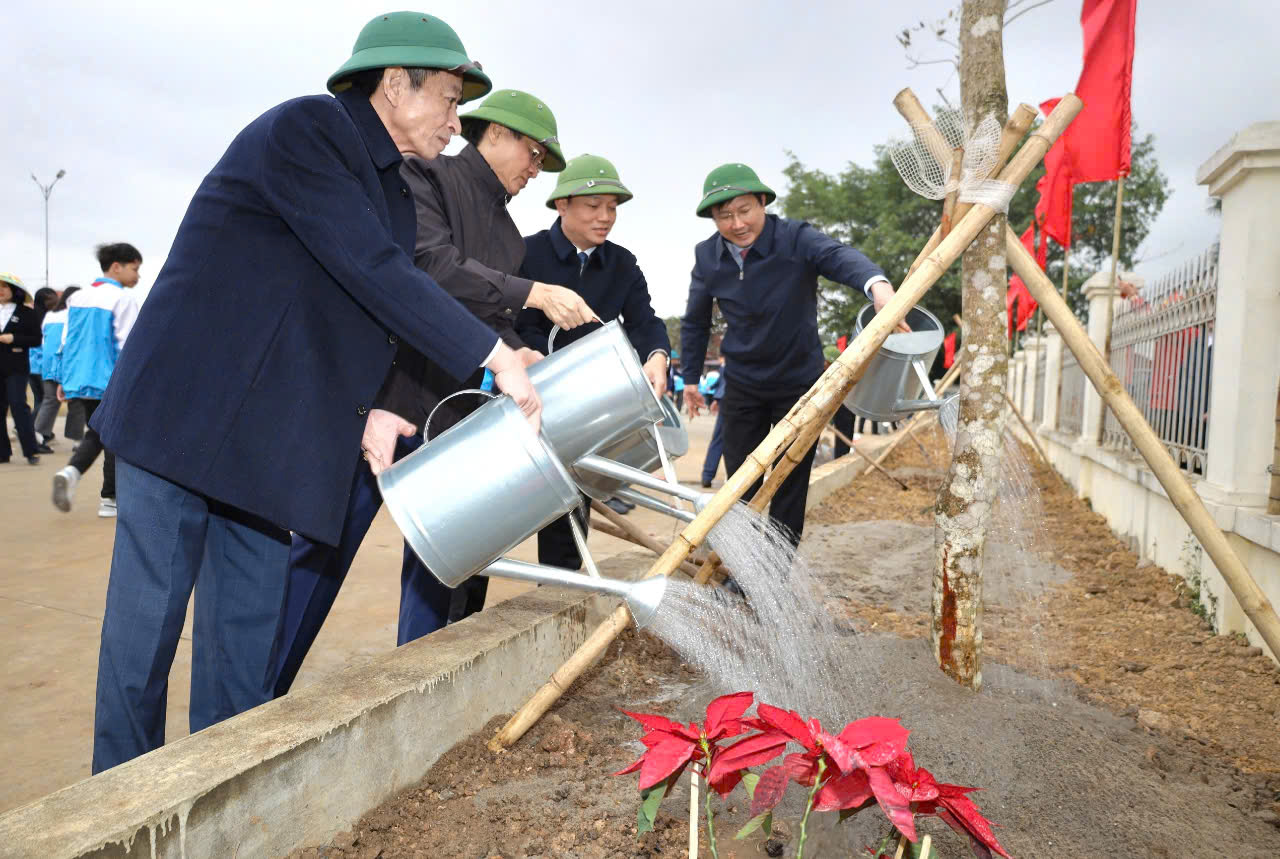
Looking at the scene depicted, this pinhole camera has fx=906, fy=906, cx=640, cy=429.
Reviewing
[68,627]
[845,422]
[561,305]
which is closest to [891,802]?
[561,305]

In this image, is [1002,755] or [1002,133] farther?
[1002,133]

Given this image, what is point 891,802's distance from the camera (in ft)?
3.32

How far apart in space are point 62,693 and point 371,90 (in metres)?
1.97

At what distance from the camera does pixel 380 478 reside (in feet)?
6.17

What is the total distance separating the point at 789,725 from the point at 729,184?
2.58 metres

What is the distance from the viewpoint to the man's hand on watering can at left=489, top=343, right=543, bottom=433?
1828 mm

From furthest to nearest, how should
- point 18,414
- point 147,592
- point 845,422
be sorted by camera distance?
point 845,422
point 18,414
point 147,592

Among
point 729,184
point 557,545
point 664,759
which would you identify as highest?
point 729,184

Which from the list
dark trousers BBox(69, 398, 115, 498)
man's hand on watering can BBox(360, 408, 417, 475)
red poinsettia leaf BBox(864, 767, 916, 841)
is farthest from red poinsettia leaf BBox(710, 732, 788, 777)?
dark trousers BBox(69, 398, 115, 498)

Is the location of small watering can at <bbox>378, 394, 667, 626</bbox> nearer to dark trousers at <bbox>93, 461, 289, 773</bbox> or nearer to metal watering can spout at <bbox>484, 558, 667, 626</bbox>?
metal watering can spout at <bbox>484, 558, 667, 626</bbox>

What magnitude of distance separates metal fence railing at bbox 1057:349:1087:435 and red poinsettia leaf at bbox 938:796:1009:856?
25.2 ft

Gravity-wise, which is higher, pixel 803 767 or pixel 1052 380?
pixel 1052 380

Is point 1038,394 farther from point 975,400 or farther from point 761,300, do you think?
point 975,400

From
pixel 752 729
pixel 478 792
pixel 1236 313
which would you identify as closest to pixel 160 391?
pixel 478 792
